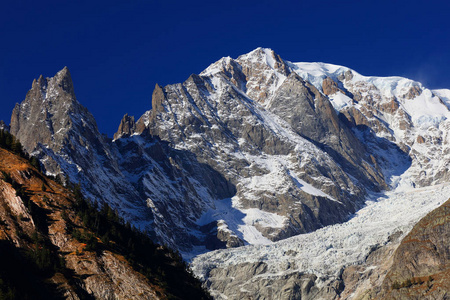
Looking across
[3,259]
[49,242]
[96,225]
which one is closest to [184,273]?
[96,225]

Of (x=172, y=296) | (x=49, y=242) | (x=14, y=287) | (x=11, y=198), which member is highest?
(x=11, y=198)

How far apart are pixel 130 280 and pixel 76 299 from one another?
603 cm

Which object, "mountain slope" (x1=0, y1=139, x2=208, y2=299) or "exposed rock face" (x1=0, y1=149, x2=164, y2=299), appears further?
"exposed rock face" (x1=0, y1=149, x2=164, y2=299)

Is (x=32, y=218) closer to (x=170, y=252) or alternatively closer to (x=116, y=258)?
(x=116, y=258)

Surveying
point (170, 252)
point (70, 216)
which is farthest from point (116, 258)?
point (170, 252)

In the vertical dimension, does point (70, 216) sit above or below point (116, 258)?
above

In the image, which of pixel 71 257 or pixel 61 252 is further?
pixel 61 252

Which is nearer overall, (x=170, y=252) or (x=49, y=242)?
(x=49, y=242)

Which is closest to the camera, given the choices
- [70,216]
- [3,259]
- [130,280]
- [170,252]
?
[3,259]

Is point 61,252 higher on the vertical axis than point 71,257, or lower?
higher

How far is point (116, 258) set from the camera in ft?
239

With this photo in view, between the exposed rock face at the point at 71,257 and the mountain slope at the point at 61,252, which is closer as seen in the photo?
the mountain slope at the point at 61,252

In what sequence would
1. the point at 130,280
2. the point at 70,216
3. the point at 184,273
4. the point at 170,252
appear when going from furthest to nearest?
the point at 170,252
the point at 184,273
the point at 70,216
the point at 130,280

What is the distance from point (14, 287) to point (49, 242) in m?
10.9
